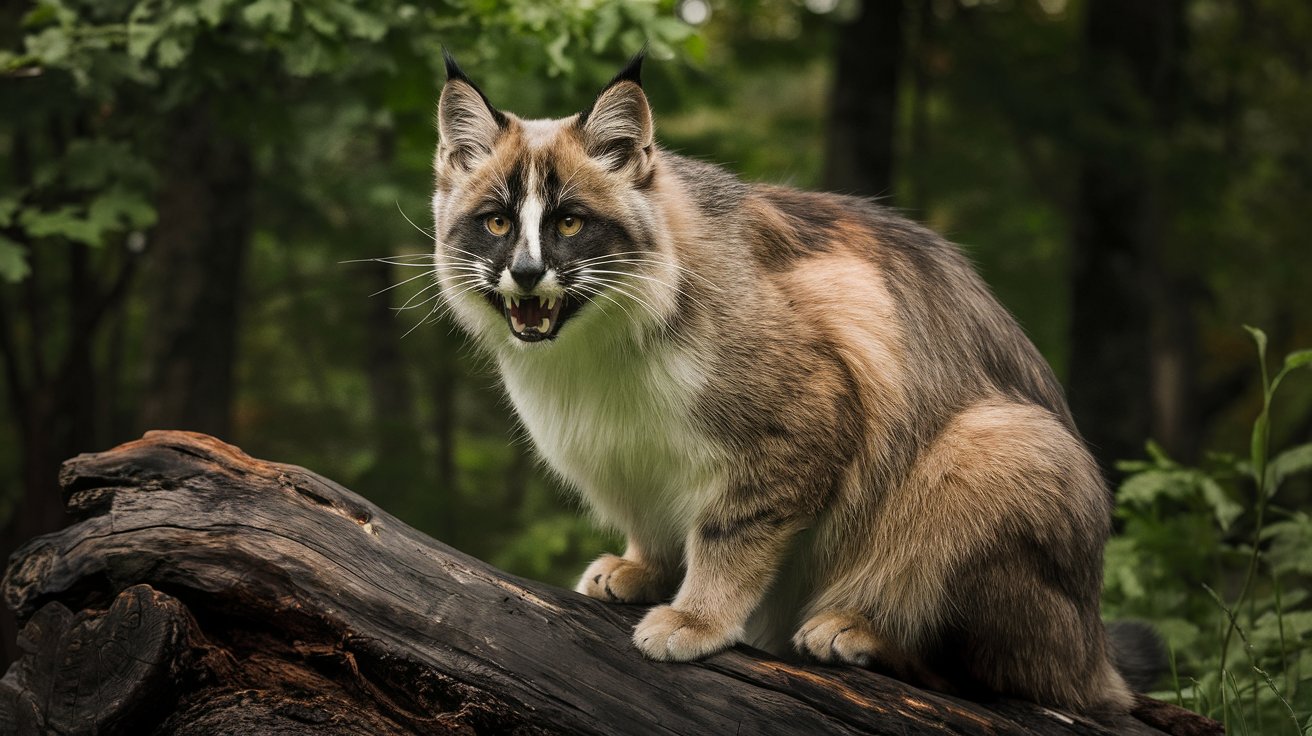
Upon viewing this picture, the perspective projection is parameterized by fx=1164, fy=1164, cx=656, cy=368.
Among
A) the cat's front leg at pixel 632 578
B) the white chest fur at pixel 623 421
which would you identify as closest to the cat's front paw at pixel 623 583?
the cat's front leg at pixel 632 578

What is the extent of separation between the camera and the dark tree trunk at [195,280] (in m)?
8.48

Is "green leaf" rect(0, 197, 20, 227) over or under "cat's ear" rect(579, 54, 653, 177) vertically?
under

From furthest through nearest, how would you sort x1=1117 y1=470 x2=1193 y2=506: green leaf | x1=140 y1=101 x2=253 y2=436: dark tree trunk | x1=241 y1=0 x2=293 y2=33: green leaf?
x1=140 y1=101 x2=253 y2=436: dark tree trunk < x1=1117 y1=470 x2=1193 y2=506: green leaf < x1=241 y1=0 x2=293 y2=33: green leaf

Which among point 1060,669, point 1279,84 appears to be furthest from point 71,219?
point 1279,84

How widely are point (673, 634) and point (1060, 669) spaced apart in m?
1.55

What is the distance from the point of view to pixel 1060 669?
15.0 feet

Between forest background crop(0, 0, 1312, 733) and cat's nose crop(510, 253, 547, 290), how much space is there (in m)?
0.63

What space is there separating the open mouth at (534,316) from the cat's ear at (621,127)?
694 mm

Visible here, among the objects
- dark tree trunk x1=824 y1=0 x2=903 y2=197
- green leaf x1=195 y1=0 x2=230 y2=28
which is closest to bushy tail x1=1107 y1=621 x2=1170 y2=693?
green leaf x1=195 y1=0 x2=230 y2=28

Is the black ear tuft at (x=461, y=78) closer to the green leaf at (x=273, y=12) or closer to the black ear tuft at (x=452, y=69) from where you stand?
the black ear tuft at (x=452, y=69)

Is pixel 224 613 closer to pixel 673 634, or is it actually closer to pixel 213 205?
pixel 673 634

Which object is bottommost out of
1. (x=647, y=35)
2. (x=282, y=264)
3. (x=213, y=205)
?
(x=282, y=264)

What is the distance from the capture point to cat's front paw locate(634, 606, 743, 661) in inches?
171

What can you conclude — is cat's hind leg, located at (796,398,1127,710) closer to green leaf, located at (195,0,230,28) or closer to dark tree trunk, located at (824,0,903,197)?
green leaf, located at (195,0,230,28)
